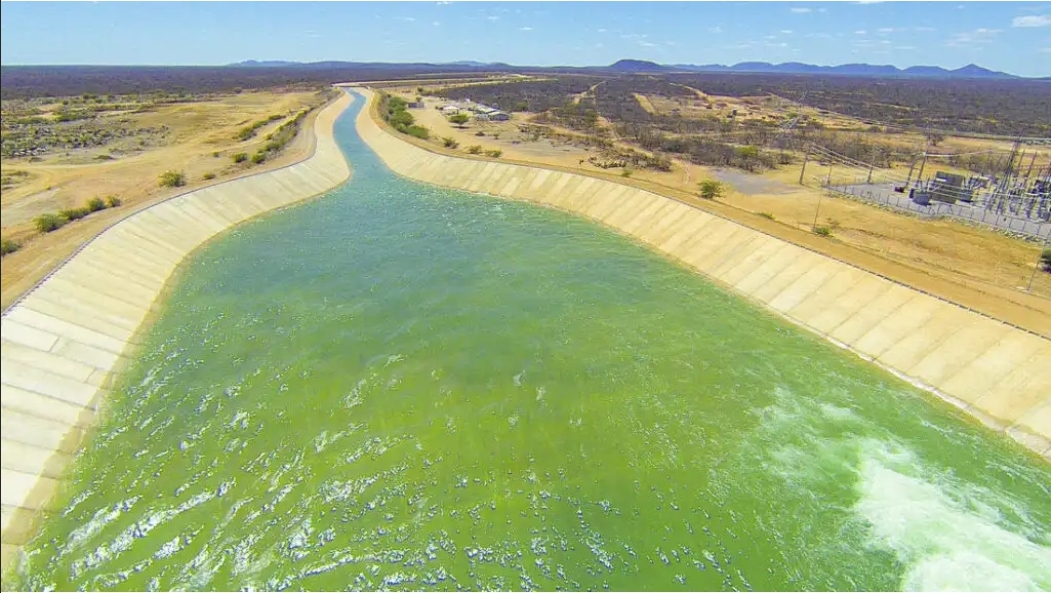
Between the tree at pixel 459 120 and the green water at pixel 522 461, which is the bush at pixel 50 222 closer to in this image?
the green water at pixel 522 461

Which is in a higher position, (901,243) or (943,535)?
(901,243)

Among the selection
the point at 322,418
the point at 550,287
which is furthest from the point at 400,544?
the point at 550,287

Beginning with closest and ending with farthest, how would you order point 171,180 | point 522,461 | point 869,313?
point 522,461
point 869,313
point 171,180

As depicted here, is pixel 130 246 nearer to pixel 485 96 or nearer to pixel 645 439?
pixel 645 439

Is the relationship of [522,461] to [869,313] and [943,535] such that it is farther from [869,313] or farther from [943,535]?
[869,313]

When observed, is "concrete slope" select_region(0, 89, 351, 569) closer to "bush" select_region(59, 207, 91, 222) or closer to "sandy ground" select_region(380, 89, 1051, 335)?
"bush" select_region(59, 207, 91, 222)

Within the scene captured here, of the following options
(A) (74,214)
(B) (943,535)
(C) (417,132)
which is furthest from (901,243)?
(C) (417,132)

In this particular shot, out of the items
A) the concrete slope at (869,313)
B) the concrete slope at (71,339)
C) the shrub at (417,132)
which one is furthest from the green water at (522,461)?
the shrub at (417,132)
